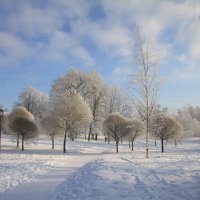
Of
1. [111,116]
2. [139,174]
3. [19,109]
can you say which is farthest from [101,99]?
[139,174]

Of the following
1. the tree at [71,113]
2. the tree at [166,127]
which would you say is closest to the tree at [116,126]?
the tree at [166,127]

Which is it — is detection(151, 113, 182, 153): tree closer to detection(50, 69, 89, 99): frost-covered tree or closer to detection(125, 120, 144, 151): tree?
detection(125, 120, 144, 151): tree

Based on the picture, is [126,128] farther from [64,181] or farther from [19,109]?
[64,181]

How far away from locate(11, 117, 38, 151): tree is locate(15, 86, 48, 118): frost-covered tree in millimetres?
36334

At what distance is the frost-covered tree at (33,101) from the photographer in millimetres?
87438

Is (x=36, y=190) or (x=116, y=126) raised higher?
(x=116, y=126)

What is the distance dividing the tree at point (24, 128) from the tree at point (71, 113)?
5685 mm

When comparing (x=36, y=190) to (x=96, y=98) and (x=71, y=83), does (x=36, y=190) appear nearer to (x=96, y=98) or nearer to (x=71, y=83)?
(x=71, y=83)

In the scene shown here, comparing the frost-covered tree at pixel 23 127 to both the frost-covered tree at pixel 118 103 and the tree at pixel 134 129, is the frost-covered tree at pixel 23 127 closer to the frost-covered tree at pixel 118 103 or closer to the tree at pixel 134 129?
the tree at pixel 134 129

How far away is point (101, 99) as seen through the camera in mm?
70375

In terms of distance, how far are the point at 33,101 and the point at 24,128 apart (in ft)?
149

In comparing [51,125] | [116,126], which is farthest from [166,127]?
[51,125]

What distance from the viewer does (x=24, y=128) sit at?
47.6 metres

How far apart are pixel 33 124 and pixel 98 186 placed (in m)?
38.0
